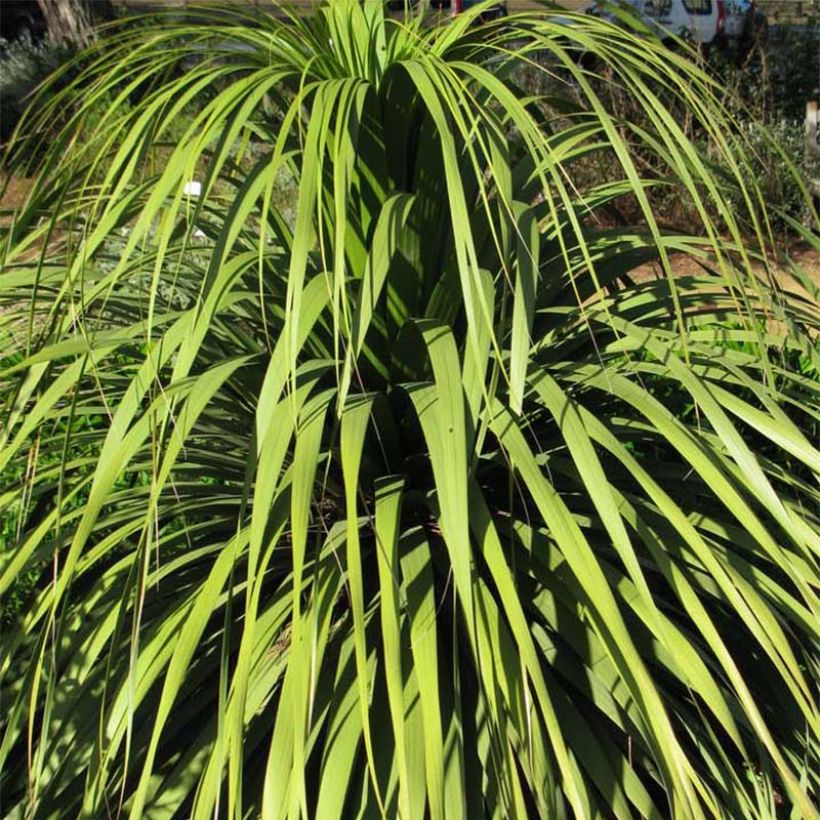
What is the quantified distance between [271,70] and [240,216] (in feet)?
0.85

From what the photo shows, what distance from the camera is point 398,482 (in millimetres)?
1481

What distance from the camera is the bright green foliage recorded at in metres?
1.18

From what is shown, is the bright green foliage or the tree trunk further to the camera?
the tree trunk

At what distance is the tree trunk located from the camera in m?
9.79

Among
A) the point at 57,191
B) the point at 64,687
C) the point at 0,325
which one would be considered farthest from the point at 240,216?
the point at 64,687

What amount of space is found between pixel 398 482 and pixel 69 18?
Result: 10222 millimetres

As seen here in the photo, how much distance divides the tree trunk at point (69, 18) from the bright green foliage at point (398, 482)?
29.6 feet

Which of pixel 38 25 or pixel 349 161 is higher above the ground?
pixel 349 161

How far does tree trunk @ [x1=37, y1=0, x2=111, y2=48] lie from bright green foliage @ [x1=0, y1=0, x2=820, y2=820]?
9.01m

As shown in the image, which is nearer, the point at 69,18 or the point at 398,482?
the point at 398,482

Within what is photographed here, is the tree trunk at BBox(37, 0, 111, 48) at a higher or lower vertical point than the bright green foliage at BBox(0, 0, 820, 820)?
lower

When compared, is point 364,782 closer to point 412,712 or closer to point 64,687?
point 412,712

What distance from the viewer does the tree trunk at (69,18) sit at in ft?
32.1

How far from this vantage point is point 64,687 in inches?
58.2
